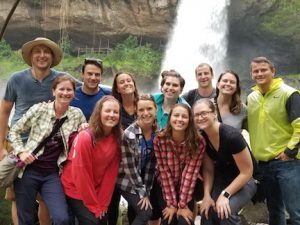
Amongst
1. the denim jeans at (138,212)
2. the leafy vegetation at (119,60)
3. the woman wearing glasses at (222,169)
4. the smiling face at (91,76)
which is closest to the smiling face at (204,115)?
the woman wearing glasses at (222,169)

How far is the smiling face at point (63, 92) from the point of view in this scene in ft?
11.1

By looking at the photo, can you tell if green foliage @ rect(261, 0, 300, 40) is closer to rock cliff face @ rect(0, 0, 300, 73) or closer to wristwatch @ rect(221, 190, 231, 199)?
rock cliff face @ rect(0, 0, 300, 73)

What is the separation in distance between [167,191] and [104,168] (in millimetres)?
606

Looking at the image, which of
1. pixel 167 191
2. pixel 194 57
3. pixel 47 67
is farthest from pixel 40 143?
pixel 194 57

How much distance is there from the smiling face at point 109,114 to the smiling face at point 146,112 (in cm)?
23

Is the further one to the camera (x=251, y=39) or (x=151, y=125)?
(x=251, y=39)

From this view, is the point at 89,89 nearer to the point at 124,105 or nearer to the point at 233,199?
the point at 124,105

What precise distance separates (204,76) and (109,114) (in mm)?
1442

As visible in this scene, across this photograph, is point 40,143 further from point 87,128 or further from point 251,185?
point 251,185

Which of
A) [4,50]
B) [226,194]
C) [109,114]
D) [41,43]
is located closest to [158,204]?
[226,194]

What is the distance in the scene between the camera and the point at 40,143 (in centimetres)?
337

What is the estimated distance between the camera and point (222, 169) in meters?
3.44

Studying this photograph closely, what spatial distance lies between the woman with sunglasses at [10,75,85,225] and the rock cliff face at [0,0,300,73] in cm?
2043

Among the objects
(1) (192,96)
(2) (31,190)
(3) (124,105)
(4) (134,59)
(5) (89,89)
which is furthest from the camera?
(4) (134,59)
